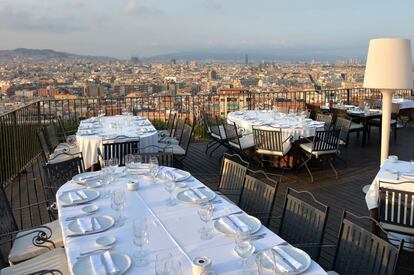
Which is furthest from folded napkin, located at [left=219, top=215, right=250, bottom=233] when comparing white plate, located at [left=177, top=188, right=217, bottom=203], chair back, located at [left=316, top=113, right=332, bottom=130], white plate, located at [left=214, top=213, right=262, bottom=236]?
chair back, located at [left=316, top=113, right=332, bottom=130]

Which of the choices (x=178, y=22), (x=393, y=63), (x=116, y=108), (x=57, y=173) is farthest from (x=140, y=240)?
(x=178, y=22)

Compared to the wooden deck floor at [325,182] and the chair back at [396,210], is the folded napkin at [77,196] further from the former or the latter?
the chair back at [396,210]

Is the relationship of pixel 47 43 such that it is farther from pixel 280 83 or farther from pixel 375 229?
pixel 375 229

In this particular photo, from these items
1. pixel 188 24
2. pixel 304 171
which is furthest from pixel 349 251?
pixel 188 24

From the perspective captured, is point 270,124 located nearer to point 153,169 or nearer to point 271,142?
point 271,142

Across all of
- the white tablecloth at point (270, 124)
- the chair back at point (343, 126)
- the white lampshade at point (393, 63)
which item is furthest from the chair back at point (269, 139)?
the white lampshade at point (393, 63)

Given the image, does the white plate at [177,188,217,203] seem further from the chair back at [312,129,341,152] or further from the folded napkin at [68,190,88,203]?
the chair back at [312,129,341,152]

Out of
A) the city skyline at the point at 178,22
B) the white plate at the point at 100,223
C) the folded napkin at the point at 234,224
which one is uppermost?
the city skyline at the point at 178,22
